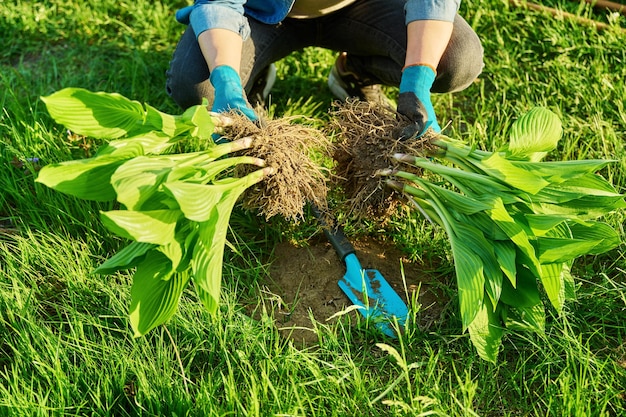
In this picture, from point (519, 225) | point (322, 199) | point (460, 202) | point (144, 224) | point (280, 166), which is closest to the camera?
point (144, 224)

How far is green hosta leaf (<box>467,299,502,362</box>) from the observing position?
1.25 m

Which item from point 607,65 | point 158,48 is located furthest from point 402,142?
point 158,48

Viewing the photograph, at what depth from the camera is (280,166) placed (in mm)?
1475

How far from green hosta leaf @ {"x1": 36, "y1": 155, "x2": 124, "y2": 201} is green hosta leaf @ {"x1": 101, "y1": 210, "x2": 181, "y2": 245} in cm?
11

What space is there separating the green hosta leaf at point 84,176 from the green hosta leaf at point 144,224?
111 millimetres

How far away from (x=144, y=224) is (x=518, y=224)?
71cm

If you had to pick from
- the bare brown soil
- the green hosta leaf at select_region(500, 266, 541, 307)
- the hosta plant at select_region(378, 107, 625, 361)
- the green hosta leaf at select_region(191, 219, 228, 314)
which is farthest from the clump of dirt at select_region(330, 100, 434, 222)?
the green hosta leaf at select_region(191, 219, 228, 314)

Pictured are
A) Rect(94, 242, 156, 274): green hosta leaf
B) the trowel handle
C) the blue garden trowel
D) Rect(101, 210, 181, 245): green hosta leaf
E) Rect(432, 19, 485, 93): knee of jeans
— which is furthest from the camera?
Rect(432, 19, 485, 93): knee of jeans

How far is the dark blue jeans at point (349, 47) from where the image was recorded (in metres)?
1.81

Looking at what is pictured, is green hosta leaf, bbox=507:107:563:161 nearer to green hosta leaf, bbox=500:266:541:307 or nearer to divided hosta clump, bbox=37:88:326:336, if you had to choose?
green hosta leaf, bbox=500:266:541:307

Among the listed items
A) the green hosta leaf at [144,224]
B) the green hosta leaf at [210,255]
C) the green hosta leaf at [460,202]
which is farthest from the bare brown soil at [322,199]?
the green hosta leaf at [144,224]

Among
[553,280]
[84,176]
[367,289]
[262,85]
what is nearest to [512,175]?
[553,280]

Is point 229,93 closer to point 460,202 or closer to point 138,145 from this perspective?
point 138,145

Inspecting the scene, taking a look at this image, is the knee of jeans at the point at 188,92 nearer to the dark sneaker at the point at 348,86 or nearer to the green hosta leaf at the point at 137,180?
the dark sneaker at the point at 348,86
